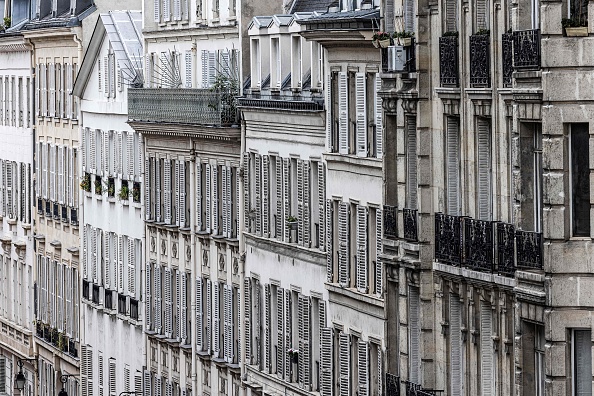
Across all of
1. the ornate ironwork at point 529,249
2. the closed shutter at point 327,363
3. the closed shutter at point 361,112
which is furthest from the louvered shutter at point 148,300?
the ornate ironwork at point 529,249

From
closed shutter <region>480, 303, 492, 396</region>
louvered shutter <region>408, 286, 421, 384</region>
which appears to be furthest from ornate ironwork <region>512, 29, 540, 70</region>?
louvered shutter <region>408, 286, 421, 384</region>

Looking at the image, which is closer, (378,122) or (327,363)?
(378,122)

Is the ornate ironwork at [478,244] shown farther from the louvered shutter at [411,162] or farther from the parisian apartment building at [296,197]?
the louvered shutter at [411,162]

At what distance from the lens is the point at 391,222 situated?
55.7m

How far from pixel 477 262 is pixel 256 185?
24741 mm

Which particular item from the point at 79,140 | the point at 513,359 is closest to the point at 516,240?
the point at 513,359

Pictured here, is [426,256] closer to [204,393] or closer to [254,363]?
[254,363]

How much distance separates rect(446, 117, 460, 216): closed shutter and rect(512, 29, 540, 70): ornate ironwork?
20.3 feet

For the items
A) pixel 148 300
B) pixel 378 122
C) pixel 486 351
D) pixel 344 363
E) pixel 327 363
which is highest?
pixel 378 122

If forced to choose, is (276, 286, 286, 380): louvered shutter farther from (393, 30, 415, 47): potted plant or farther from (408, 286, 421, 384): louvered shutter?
(393, 30, 415, 47): potted plant

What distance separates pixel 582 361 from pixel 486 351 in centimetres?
600

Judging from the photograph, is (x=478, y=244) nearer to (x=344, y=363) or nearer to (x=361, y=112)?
(x=361, y=112)

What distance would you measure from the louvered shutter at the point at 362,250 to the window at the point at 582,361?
60.5 ft

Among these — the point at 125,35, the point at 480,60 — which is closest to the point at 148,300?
the point at 125,35
